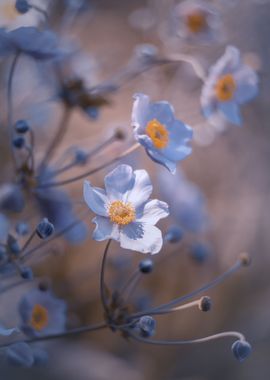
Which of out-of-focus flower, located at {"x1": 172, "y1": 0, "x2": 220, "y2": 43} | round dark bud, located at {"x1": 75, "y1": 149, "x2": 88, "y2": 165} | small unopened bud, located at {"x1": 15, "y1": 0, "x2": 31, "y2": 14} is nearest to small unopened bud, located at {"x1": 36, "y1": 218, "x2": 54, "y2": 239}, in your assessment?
round dark bud, located at {"x1": 75, "y1": 149, "x2": 88, "y2": 165}

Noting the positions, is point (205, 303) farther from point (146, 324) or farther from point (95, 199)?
point (95, 199)

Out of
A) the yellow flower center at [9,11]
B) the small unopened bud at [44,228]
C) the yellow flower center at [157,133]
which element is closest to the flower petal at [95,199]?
the small unopened bud at [44,228]

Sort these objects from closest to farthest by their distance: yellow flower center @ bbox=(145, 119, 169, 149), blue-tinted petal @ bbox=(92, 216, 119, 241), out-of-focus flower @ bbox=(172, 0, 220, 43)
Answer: blue-tinted petal @ bbox=(92, 216, 119, 241) < yellow flower center @ bbox=(145, 119, 169, 149) < out-of-focus flower @ bbox=(172, 0, 220, 43)

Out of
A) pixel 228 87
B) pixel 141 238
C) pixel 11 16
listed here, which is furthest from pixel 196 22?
pixel 141 238

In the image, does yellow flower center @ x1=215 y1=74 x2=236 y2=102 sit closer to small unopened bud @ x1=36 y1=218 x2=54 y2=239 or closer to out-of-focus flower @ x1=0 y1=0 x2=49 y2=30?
out-of-focus flower @ x1=0 y1=0 x2=49 y2=30

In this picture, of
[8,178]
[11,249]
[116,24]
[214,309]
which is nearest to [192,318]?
[214,309]

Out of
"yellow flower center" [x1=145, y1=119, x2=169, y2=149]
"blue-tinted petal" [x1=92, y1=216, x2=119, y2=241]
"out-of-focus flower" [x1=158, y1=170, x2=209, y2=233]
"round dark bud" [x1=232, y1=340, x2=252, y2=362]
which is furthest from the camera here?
"out-of-focus flower" [x1=158, y1=170, x2=209, y2=233]

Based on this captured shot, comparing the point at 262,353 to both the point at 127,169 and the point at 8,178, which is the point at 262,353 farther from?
the point at 127,169
